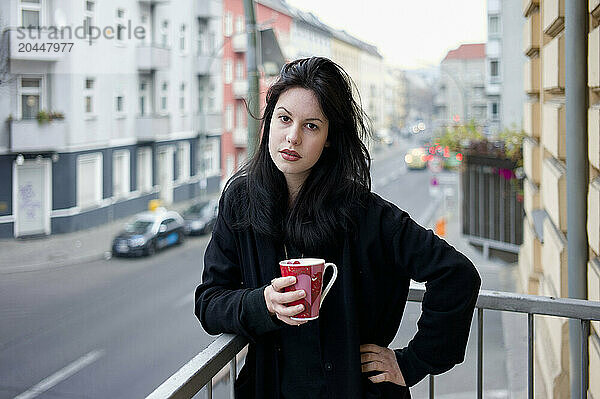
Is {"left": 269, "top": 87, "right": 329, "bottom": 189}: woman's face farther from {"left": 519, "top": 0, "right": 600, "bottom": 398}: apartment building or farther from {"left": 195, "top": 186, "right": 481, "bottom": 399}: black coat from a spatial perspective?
{"left": 519, "top": 0, "right": 600, "bottom": 398}: apartment building

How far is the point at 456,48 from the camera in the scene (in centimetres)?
416

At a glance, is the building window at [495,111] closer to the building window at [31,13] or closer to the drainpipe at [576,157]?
the building window at [31,13]

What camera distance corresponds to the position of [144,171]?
3453 millimetres

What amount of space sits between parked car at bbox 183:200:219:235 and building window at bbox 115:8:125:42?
88 centimetres

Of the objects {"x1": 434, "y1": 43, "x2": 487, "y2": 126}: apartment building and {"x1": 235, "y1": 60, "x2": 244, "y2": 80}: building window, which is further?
{"x1": 235, "y1": 60, "x2": 244, "y2": 80}: building window

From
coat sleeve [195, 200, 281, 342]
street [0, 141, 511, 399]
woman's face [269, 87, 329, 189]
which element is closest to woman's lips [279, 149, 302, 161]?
woman's face [269, 87, 329, 189]

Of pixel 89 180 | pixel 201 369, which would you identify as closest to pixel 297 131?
pixel 201 369

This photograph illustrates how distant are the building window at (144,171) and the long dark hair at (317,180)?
8.34ft

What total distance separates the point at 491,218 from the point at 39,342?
7.35 feet

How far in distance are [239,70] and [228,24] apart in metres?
0.28

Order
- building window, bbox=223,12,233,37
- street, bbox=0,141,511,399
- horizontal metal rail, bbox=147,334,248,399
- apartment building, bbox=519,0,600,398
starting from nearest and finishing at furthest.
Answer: horizontal metal rail, bbox=147,334,248,399, apartment building, bbox=519,0,600,398, street, bbox=0,141,511,399, building window, bbox=223,12,233,37

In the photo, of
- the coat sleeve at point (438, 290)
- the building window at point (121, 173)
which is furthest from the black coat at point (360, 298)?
the building window at point (121, 173)

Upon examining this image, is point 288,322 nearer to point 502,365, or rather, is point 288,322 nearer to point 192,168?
point 502,365

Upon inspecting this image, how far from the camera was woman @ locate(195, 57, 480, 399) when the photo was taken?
0.88m
